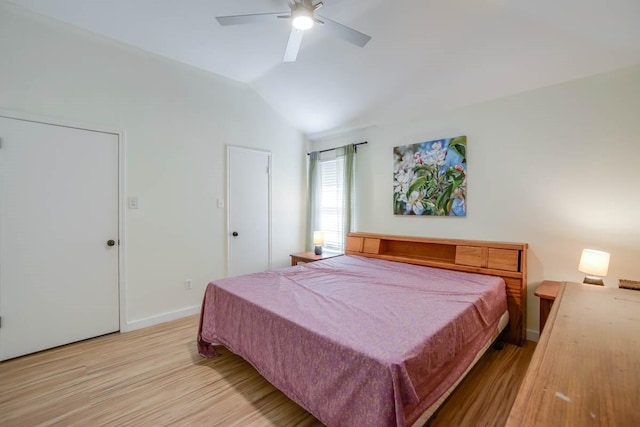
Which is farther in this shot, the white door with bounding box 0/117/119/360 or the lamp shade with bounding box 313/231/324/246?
the lamp shade with bounding box 313/231/324/246

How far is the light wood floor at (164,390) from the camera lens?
5.63 feet

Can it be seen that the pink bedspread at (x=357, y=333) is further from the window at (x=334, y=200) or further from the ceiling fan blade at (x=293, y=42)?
the ceiling fan blade at (x=293, y=42)

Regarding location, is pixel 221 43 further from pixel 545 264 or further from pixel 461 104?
pixel 545 264

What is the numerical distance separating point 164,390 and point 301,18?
9.23 ft

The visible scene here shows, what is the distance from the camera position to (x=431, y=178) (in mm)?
3309

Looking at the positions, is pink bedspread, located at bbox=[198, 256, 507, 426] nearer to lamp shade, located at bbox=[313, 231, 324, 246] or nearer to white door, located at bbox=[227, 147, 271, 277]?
white door, located at bbox=[227, 147, 271, 277]

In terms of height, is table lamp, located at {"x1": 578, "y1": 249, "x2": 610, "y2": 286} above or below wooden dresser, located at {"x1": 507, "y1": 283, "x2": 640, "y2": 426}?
above

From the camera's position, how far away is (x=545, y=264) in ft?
8.59

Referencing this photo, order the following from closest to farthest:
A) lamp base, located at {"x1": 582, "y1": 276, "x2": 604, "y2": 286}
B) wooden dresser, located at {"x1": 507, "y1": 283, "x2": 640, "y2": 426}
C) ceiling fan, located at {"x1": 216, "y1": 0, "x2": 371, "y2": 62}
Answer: wooden dresser, located at {"x1": 507, "y1": 283, "x2": 640, "y2": 426} < ceiling fan, located at {"x1": 216, "y1": 0, "x2": 371, "y2": 62} < lamp base, located at {"x1": 582, "y1": 276, "x2": 604, "y2": 286}

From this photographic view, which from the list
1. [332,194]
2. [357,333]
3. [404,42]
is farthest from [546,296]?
[332,194]

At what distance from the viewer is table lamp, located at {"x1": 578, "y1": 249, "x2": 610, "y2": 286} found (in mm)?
2123

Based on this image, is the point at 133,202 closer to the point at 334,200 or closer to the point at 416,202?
the point at 334,200

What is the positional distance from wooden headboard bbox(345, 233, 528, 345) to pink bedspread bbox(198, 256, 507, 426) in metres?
0.18

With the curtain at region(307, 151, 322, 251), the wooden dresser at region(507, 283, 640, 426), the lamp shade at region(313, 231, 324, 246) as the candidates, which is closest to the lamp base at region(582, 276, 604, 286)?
the wooden dresser at region(507, 283, 640, 426)
